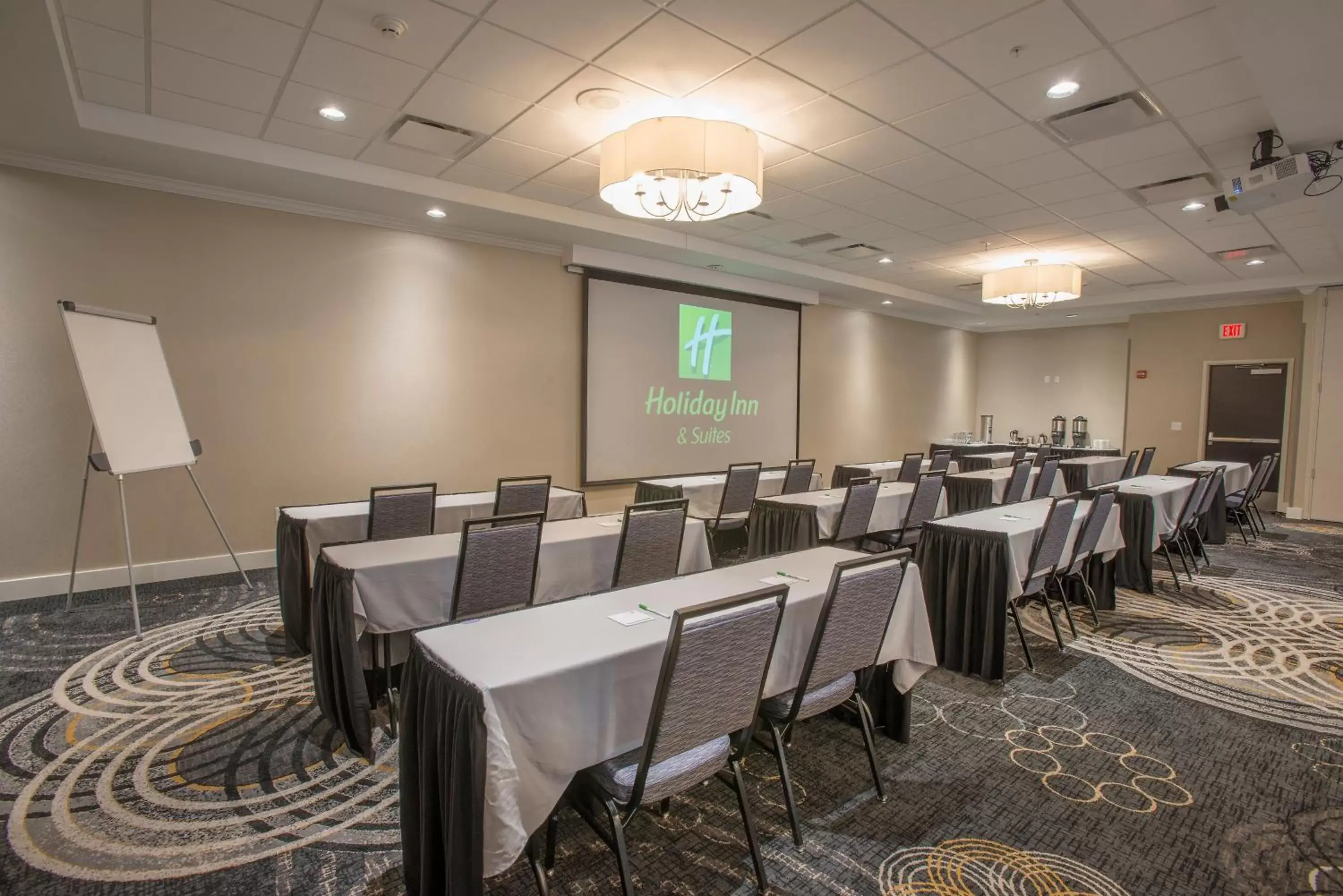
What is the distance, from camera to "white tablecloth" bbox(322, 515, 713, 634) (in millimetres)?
2902

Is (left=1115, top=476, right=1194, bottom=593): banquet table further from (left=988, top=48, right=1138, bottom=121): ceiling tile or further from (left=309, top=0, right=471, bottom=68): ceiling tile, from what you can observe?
(left=309, top=0, right=471, bottom=68): ceiling tile

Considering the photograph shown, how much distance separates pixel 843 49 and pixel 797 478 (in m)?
3.92

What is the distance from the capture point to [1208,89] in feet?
11.8

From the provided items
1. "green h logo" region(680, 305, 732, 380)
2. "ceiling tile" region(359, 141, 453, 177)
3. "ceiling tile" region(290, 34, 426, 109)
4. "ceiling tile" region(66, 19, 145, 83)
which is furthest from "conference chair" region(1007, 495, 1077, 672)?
"ceiling tile" region(66, 19, 145, 83)

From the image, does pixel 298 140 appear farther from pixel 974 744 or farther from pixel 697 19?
pixel 974 744

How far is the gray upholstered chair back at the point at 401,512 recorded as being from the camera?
158 inches

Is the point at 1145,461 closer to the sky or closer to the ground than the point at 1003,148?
closer to the ground

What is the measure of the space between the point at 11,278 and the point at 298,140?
2279 millimetres

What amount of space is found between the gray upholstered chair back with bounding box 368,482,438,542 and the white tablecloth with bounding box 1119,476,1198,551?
5.48 meters

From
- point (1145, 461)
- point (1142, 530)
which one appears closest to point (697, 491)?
point (1142, 530)

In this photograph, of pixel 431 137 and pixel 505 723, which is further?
pixel 431 137

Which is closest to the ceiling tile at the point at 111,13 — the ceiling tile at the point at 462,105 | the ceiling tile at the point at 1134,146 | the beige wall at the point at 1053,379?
the ceiling tile at the point at 462,105

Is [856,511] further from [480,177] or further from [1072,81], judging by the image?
[480,177]

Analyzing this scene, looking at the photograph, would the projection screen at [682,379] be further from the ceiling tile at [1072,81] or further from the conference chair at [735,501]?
the ceiling tile at [1072,81]
